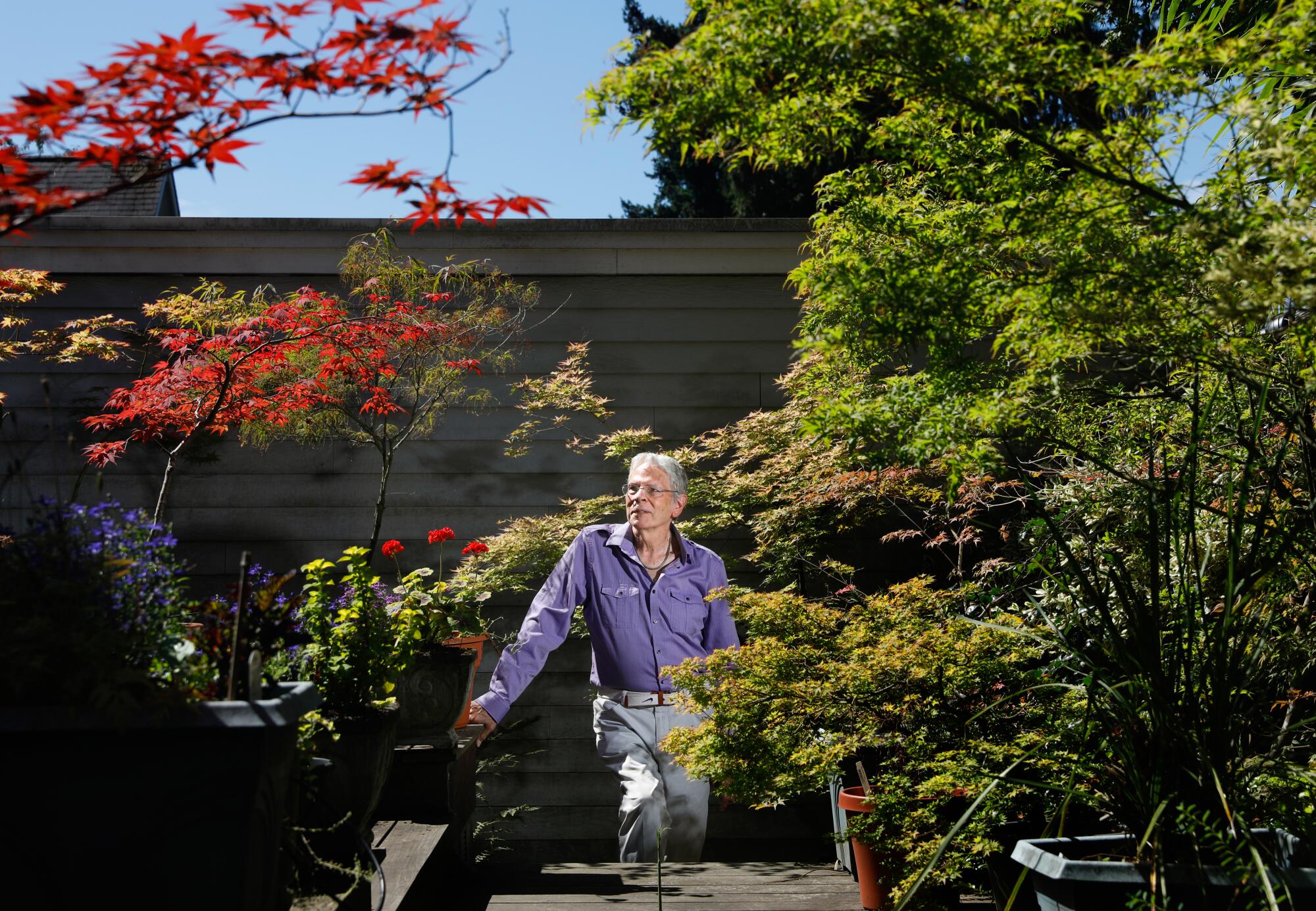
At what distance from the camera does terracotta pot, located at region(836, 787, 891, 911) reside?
3.31 meters

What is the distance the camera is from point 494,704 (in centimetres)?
432

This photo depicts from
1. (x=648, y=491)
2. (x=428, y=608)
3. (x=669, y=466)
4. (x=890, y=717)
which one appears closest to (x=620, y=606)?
(x=648, y=491)

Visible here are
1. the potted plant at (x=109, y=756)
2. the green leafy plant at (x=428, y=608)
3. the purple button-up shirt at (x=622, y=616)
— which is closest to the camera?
the potted plant at (x=109, y=756)

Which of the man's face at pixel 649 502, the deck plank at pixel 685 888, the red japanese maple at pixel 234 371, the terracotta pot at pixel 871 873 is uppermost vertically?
the red japanese maple at pixel 234 371

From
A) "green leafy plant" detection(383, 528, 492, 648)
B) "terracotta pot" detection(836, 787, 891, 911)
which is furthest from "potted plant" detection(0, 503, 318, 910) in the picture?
"terracotta pot" detection(836, 787, 891, 911)

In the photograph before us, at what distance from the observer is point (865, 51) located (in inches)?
84.1

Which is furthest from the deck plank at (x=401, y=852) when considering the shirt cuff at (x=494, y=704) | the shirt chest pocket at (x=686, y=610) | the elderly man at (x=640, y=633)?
the shirt chest pocket at (x=686, y=610)

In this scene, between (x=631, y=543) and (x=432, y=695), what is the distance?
105 cm

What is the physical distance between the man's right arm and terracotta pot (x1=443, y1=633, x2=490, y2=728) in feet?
0.29

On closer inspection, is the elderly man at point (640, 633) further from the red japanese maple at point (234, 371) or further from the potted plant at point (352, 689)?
the red japanese maple at point (234, 371)

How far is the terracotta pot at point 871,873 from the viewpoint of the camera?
10.8 feet

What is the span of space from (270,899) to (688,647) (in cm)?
278

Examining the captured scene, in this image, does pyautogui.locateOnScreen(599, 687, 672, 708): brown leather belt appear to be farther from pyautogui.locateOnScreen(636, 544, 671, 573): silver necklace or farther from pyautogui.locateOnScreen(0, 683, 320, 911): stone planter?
pyautogui.locateOnScreen(0, 683, 320, 911): stone planter

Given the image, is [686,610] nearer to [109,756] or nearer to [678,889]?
[678,889]
